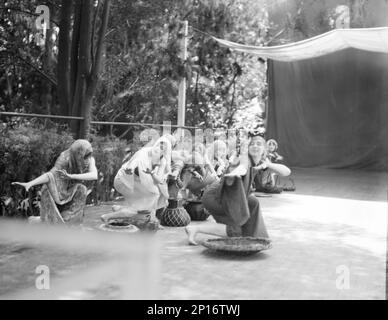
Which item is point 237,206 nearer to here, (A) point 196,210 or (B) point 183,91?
(A) point 196,210

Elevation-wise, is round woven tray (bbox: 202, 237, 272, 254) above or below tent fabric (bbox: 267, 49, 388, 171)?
below

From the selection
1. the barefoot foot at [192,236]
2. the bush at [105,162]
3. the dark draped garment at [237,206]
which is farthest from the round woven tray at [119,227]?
the bush at [105,162]

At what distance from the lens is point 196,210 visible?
22.9ft

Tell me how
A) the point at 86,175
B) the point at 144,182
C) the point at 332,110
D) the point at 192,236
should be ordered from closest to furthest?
the point at 192,236, the point at 86,175, the point at 144,182, the point at 332,110

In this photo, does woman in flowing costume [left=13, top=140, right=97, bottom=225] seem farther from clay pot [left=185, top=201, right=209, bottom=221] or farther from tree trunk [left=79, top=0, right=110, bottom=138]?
tree trunk [left=79, top=0, right=110, bottom=138]

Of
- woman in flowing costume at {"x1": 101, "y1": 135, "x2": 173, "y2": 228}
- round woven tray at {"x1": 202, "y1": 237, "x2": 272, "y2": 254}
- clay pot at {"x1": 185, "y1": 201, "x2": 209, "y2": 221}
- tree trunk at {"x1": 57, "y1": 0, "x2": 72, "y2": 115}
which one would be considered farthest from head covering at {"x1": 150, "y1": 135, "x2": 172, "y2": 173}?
tree trunk at {"x1": 57, "y1": 0, "x2": 72, "y2": 115}

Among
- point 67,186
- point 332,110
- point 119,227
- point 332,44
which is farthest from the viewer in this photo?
point 332,110

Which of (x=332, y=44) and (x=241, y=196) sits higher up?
(x=332, y=44)

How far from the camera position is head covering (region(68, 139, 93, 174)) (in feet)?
19.4

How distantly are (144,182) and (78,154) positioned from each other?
844 mm

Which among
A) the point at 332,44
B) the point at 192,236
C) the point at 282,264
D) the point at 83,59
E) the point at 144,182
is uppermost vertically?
the point at 332,44

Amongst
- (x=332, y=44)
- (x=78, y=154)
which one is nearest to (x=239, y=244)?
(x=78, y=154)

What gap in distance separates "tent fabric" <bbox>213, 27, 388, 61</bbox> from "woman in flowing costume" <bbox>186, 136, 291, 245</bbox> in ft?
15.9

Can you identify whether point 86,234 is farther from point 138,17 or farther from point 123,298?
point 138,17
